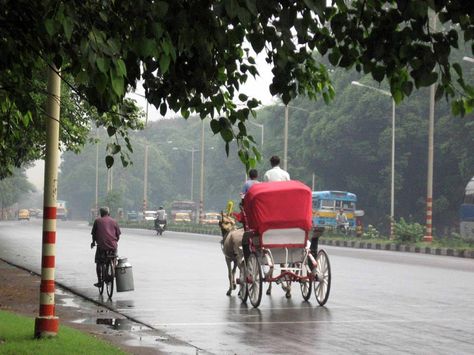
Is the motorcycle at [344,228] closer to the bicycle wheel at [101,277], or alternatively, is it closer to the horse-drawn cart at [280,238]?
the bicycle wheel at [101,277]

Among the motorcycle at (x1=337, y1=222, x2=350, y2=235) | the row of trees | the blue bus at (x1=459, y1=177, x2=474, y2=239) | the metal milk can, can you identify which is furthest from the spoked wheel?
the motorcycle at (x1=337, y1=222, x2=350, y2=235)

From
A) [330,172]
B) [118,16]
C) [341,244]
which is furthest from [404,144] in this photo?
[118,16]

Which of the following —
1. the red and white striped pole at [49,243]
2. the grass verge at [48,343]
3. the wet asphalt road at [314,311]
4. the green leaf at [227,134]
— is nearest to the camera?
the green leaf at [227,134]

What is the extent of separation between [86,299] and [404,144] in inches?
2131

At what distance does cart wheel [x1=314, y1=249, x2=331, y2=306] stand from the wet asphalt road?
0.19 meters

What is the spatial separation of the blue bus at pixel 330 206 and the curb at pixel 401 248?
6.92 metres

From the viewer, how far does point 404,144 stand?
7175cm

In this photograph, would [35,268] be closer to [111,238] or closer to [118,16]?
[111,238]

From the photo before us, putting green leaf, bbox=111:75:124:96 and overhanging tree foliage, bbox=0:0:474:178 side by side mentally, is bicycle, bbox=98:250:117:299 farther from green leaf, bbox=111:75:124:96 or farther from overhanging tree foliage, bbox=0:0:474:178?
green leaf, bbox=111:75:124:96

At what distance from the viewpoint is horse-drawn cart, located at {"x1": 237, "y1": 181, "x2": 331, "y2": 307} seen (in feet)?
57.3

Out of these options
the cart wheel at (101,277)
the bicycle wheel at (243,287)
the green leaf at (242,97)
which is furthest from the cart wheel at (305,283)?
the green leaf at (242,97)

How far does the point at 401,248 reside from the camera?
49844mm

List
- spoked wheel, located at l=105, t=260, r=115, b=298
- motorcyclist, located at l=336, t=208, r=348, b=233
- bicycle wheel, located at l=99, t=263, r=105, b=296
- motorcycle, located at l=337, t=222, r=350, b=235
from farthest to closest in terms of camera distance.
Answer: motorcyclist, located at l=336, t=208, r=348, b=233 → motorcycle, located at l=337, t=222, r=350, b=235 → bicycle wheel, located at l=99, t=263, r=105, b=296 → spoked wheel, located at l=105, t=260, r=115, b=298

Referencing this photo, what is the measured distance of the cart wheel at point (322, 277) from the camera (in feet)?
58.0
